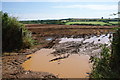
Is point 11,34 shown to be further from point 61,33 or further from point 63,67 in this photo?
point 61,33

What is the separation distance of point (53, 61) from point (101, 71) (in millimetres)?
4696

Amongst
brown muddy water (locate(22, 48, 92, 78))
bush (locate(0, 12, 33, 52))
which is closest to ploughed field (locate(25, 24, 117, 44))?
bush (locate(0, 12, 33, 52))

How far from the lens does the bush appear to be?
34.5 ft

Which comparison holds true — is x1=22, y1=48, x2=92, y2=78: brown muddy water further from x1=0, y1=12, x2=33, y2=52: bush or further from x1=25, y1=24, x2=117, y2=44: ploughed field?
x1=25, y1=24, x2=117, y2=44: ploughed field

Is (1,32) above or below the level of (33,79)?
above

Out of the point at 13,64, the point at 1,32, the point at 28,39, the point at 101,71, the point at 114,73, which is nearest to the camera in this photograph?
the point at 114,73

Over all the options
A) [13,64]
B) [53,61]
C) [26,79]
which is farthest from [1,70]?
[53,61]

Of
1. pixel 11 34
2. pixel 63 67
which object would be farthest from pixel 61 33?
pixel 63 67

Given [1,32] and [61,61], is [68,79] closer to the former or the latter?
[61,61]

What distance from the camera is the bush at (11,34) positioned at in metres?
10.5

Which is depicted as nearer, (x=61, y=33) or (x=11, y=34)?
(x=11, y=34)

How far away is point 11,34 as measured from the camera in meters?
10.6

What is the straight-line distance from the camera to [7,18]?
1055 centimetres

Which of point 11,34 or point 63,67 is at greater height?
point 11,34
